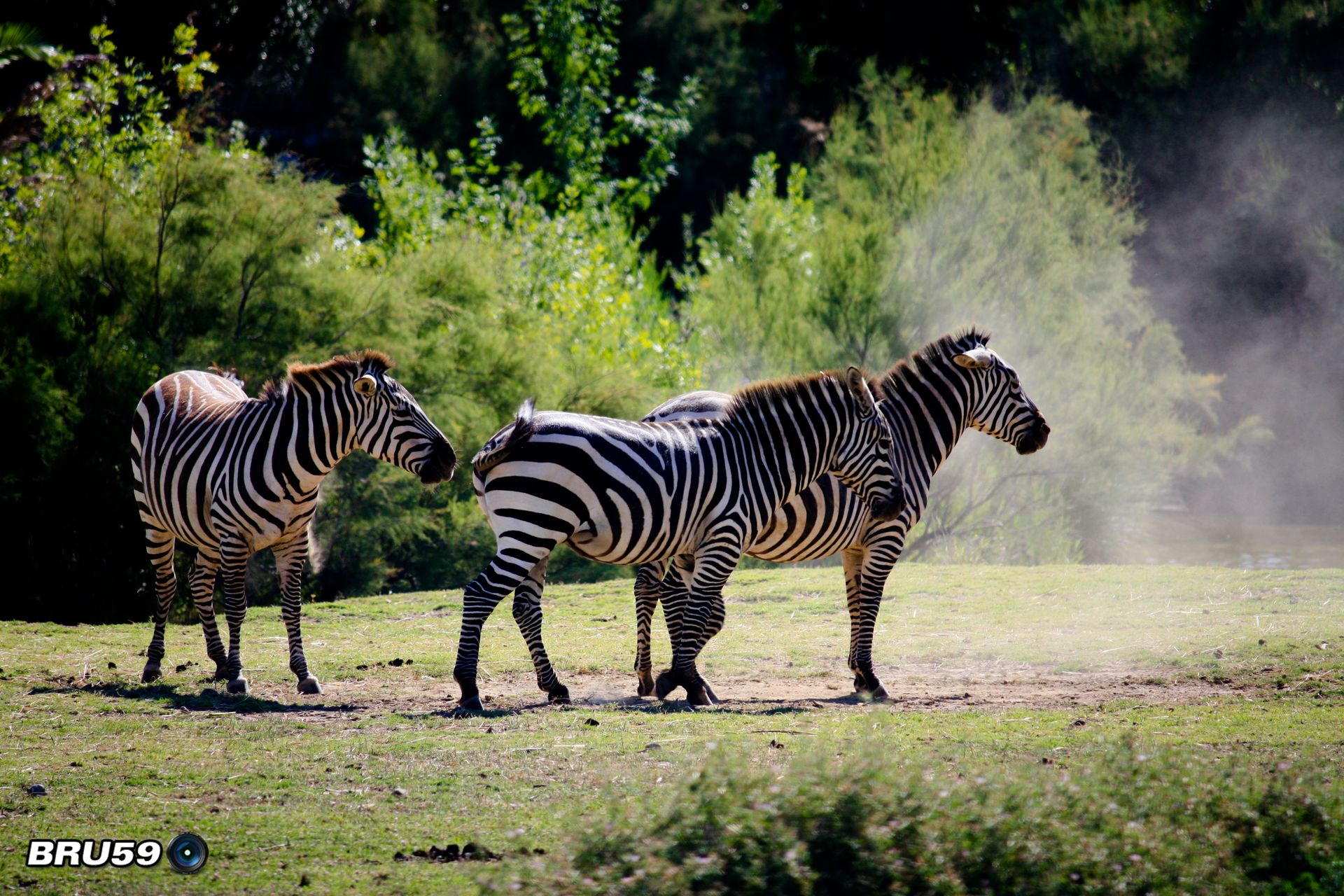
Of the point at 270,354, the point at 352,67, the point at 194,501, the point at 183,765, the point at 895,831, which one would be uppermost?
the point at 352,67

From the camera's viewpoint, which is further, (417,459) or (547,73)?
(547,73)

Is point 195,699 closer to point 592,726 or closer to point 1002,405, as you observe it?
point 592,726

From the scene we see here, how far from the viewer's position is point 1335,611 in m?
10.6

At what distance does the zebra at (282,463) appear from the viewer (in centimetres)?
782

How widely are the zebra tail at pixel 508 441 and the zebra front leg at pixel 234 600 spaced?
1.91 metres

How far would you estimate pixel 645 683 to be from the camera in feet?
26.5

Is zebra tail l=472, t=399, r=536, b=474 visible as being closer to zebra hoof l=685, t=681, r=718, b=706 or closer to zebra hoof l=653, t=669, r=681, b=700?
zebra hoof l=653, t=669, r=681, b=700

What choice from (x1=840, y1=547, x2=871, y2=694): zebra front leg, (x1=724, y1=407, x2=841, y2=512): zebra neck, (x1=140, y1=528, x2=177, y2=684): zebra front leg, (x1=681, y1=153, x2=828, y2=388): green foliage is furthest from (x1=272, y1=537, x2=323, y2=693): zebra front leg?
(x1=681, y1=153, x2=828, y2=388): green foliage

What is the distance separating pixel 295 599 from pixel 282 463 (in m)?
1.00

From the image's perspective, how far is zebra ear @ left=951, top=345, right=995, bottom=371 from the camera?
876cm

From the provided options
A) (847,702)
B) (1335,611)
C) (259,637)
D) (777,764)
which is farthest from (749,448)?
(1335,611)

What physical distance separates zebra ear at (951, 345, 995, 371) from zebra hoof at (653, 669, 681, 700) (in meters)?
3.18

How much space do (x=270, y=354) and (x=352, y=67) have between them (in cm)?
1981

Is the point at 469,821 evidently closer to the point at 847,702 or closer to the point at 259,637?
the point at 847,702
